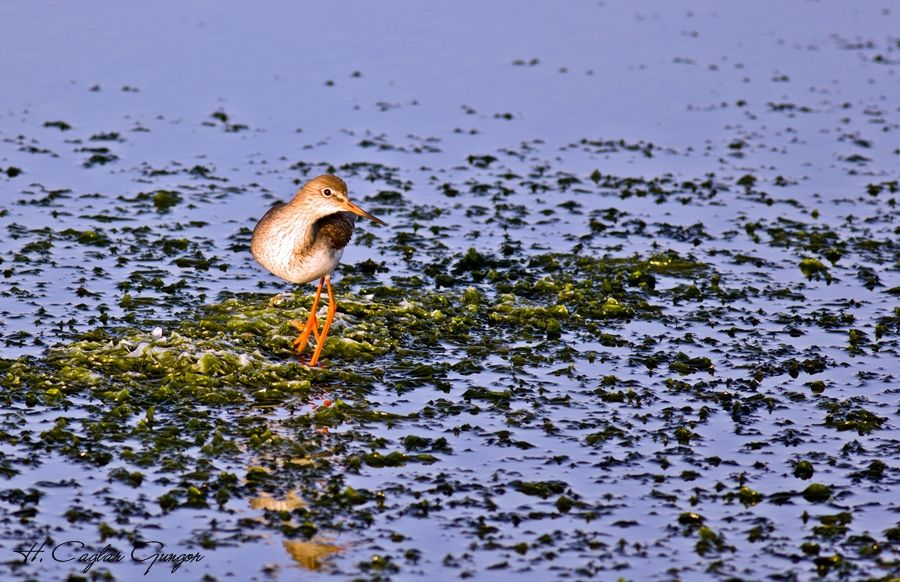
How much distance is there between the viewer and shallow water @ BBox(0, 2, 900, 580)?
8320 mm

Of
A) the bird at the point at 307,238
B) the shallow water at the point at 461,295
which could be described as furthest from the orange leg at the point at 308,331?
the shallow water at the point at 461,295

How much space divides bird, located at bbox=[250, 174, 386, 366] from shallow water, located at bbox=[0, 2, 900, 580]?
1.89 feet

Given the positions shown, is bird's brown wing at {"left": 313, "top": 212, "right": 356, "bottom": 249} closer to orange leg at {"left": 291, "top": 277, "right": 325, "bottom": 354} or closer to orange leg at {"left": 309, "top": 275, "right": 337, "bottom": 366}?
orange leg at {"left": 309, "top": 275, "right": 337, "bottom": 366}

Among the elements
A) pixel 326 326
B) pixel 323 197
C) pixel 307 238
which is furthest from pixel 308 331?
pixel 323 197

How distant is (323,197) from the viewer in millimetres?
11234

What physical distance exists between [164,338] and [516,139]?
25.4 feet

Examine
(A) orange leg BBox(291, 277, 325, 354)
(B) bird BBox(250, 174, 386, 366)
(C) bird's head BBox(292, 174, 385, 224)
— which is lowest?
(A) orange leg BBox(291, 277, 325, 354)

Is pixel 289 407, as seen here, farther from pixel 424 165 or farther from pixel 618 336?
pixel 424 165

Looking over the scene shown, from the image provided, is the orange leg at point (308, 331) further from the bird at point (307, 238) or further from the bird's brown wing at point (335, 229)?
the bird's brown wing at point (335, 229)

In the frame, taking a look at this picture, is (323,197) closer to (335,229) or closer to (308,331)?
(335,229)

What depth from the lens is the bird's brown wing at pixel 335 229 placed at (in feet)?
36.9

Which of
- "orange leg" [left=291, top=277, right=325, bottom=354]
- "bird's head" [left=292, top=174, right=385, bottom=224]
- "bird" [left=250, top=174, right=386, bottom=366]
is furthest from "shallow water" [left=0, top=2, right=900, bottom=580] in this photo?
"bird's head" [left=292, top=174, right=385, bottom=224]

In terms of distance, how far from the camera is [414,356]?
11.2 meters

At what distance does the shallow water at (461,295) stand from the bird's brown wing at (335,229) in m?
0.82
